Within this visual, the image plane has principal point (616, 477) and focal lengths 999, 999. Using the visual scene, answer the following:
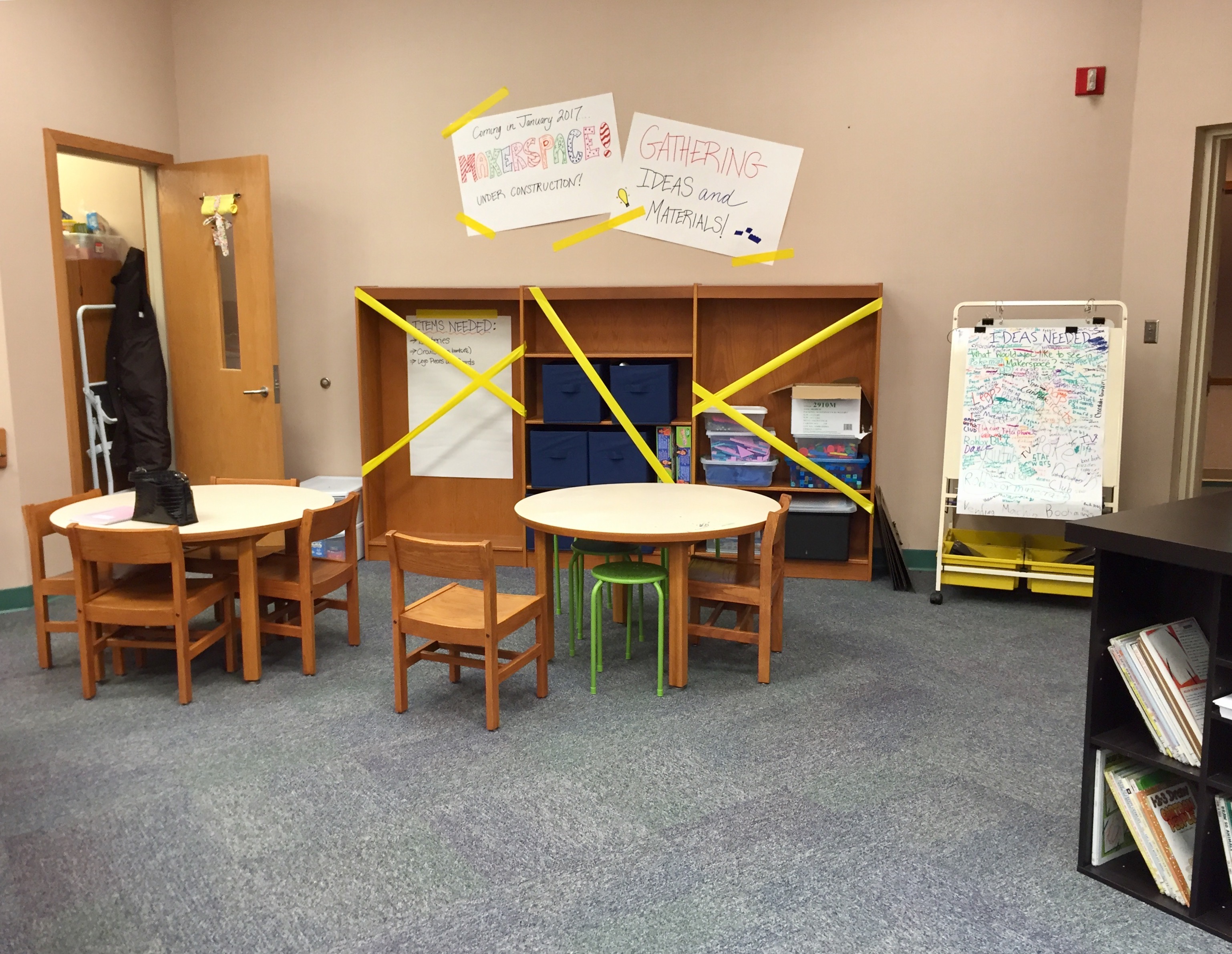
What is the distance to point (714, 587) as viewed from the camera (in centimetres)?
362

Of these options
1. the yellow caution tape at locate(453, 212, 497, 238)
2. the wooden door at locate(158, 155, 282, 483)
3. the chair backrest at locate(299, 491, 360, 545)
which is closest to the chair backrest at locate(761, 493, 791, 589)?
the chair backrest at locate(299, 491, 360, 545)

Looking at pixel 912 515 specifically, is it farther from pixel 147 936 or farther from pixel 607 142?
pixel 147 936

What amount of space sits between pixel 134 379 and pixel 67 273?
59cm

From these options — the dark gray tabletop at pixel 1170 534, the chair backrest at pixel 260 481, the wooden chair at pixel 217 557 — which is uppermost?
the dark gray tabletop at pixel 1170 534

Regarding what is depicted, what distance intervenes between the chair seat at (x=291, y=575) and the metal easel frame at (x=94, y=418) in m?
1.46

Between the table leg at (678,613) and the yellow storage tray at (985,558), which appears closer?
the table leg at (678,613)

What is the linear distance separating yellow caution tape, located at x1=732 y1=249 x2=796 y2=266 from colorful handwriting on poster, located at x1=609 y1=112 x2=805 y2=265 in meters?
0.02

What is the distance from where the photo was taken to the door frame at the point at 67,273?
4.54 m

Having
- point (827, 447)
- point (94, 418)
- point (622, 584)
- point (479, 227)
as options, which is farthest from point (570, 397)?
point (94, 418)

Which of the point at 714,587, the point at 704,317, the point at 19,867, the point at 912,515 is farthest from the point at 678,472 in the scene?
the point at 19,867

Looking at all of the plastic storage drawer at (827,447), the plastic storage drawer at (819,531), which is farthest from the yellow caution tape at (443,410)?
the plastic storage drawer at (819,531)

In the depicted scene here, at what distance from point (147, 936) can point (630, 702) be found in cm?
167

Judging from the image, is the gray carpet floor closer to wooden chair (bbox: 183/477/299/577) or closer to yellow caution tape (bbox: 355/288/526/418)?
wooden chair (bbox: 183/477/299/577)

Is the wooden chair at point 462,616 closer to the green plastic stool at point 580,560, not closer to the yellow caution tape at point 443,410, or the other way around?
the green plastic stool at point 580,560
